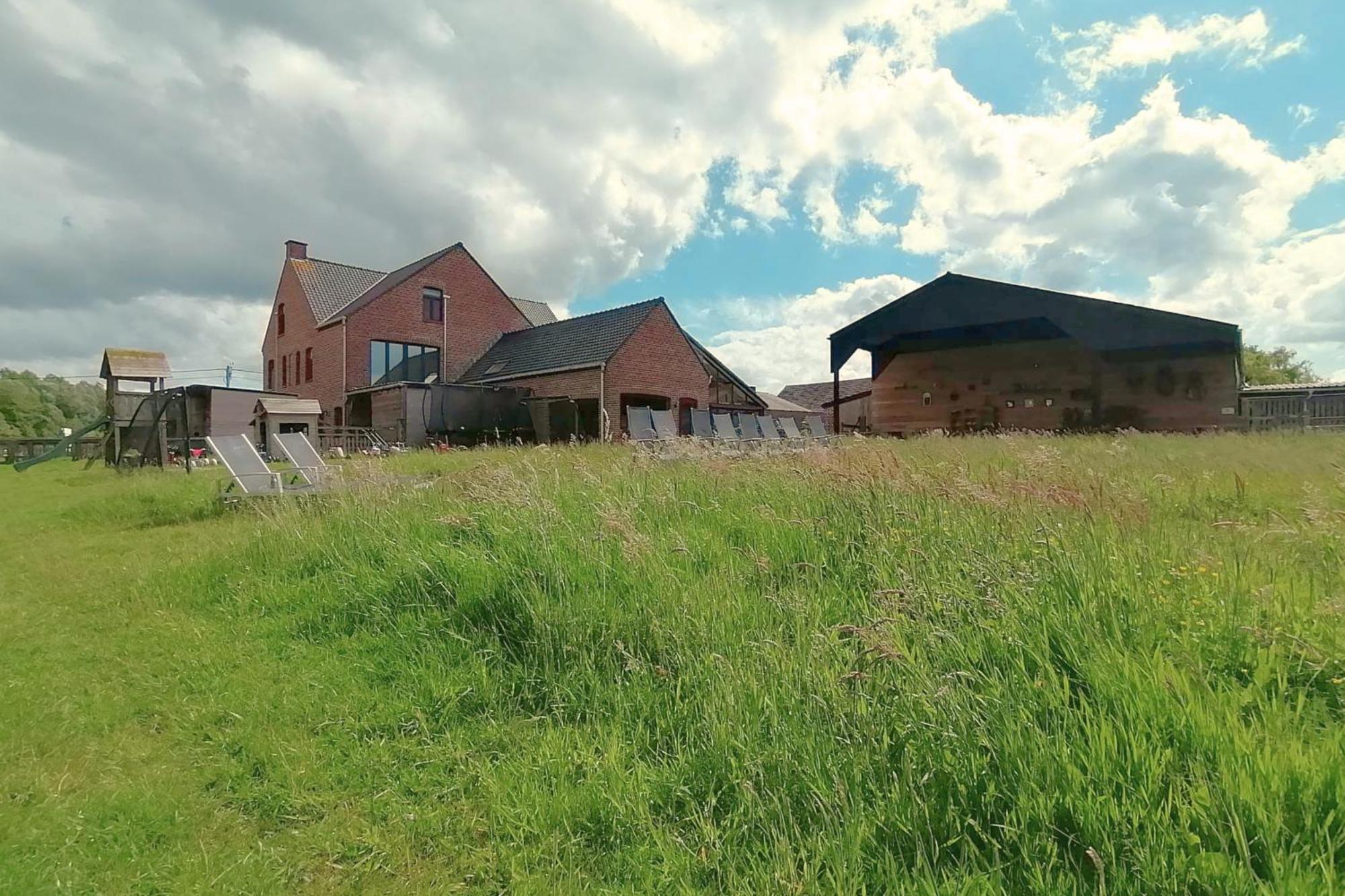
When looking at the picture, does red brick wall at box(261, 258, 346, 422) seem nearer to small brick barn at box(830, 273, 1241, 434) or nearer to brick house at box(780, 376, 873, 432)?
small brick barn at box(830, 273, 1241, 434)

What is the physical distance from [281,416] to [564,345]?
35.6 ft

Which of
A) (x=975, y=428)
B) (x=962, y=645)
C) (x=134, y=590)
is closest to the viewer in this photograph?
(x=962, y=645)

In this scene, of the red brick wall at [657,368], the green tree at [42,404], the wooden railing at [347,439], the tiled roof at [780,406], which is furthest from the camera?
the green tree at [42,404]

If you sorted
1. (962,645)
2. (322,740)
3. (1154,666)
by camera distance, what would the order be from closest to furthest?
(1154,666)
(962,645)
(322,740)

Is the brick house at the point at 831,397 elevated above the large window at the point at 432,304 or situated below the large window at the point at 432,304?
below

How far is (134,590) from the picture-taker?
15.6ft

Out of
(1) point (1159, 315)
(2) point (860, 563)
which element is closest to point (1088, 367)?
(1) point (1159, 315)

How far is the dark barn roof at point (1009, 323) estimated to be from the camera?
16.4 metres

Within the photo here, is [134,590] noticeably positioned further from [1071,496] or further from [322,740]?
[1071,496]

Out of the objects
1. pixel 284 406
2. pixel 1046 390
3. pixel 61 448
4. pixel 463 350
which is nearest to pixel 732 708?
pixel 1046 390

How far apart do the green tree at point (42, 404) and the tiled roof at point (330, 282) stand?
118ft

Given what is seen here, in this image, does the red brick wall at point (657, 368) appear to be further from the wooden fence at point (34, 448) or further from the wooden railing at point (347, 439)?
the wooden fence at point (34, 448)

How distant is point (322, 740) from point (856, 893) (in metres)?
2.20

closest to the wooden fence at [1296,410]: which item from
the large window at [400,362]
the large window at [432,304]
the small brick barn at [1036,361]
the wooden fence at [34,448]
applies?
the small brick barn at [1036,361]
